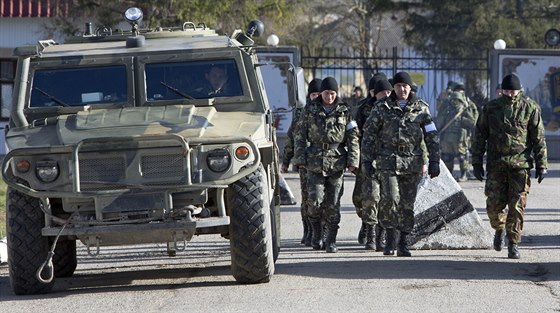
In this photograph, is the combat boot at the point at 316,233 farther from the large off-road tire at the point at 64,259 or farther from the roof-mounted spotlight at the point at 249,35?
the large off-road tire at the point at 64,259

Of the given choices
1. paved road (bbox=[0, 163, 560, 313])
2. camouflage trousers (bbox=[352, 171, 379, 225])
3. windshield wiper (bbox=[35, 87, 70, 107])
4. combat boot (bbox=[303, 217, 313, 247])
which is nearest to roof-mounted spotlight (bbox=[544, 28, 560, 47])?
paved road (bbox=[0, 163, 560, 313])

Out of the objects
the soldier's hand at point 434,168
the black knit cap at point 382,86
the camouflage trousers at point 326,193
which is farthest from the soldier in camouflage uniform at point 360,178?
the soldier's hand at point 434,168

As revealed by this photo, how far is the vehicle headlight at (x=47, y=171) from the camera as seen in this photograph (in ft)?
32.9

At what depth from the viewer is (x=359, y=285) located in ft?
34.0

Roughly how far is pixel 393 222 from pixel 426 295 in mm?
2782

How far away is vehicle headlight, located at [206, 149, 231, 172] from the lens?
1000 cm

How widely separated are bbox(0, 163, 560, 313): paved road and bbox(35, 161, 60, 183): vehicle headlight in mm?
973

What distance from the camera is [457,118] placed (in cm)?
2303

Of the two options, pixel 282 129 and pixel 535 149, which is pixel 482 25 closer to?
pixel 282 129

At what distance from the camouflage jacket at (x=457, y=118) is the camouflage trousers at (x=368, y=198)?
32.1 feet

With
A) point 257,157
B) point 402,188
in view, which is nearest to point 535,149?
point 402,188

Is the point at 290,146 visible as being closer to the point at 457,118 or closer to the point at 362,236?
the point at 362,236

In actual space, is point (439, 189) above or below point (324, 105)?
below

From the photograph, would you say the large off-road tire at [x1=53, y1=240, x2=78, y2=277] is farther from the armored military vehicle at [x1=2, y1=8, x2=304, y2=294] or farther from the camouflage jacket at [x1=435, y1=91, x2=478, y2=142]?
the camouflage jacket at [x1=435, y1=91, x2=478, y2=142]
